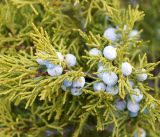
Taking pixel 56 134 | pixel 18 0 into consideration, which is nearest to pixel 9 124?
pixel 56 134

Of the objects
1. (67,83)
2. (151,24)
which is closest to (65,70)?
(67,83)

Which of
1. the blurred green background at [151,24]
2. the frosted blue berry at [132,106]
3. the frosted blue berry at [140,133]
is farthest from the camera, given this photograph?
the blurred green background at [151,24]

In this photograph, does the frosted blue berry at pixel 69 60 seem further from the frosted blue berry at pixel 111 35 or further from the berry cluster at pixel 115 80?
the frosted blue berry at pixel 111 35

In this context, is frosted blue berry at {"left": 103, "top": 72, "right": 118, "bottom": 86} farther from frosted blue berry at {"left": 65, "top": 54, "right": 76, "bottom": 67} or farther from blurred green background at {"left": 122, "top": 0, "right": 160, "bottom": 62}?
blurred green background at {"left": 122, "top": 0, "right": 160, "bottom": 62}

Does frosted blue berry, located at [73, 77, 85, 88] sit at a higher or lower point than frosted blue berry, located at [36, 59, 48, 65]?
lower

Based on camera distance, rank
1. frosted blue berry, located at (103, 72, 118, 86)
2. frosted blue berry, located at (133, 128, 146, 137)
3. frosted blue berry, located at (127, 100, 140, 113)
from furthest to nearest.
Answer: frosted blue berry, located at (133, 128, 146, 137) → frosted blue berry, located at (127, 100, 140, 113) → frosted blue berry, located at (103, 72, 118, 86)

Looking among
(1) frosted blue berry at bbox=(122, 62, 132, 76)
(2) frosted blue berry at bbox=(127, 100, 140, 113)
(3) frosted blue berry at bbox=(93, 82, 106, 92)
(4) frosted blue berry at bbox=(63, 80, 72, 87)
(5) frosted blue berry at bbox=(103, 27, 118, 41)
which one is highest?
(5) frosted blue berry at bbox=(103, 27, 118, 41)

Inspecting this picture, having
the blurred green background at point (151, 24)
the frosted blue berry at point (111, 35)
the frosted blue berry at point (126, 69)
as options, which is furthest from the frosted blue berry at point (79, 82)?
the blurred green background at point (151, 24)

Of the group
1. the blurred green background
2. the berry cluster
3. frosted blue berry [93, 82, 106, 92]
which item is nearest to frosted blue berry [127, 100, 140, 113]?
the berry cluster

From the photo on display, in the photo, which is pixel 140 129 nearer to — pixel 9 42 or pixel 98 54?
pixel 98 54
